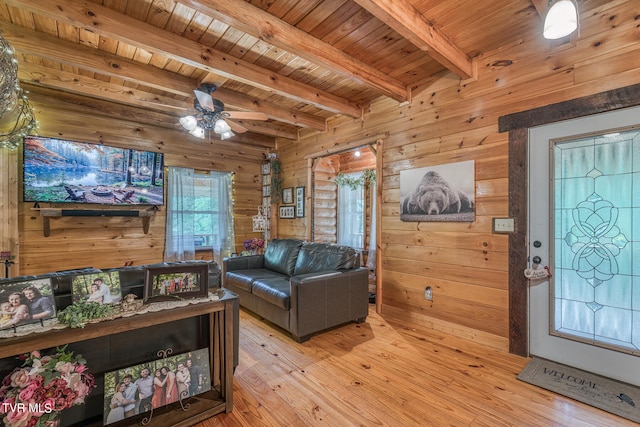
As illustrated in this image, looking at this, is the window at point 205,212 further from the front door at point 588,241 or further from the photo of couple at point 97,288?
the front door at point 588,241

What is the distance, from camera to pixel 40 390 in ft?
4.15

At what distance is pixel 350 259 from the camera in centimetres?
336

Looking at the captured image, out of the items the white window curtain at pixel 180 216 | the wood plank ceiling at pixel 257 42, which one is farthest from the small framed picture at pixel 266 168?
the wood plank ceiling at pixel 257 42

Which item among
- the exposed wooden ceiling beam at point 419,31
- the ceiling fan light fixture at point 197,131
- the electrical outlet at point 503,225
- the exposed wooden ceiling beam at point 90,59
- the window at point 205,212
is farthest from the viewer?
the window at point 205,212

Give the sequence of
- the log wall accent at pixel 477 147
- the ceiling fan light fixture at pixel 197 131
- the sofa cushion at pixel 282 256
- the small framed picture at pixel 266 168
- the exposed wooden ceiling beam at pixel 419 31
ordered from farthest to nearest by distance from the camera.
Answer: the small framed picture at pixel 266 168
the sofa cushion at pixel 282 256
the ceiling fan light fixture at pixel 197 131
the log wall accent at pixel 477 147
the exposed wooden ceiling beam at pixel 419 31

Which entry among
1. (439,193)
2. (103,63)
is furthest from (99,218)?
(439,193)

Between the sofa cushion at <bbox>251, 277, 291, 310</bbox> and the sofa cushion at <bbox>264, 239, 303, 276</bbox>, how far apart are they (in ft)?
1.23

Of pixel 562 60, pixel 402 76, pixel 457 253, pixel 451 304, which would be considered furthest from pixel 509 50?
pixel 451 304

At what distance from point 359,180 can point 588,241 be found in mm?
3007

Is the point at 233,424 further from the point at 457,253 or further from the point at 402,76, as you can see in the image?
the point at 402,76

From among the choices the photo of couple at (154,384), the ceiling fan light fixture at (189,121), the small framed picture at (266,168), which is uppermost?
the ceiling fan light fixture at (189,121)

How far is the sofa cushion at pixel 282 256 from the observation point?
12.9ft

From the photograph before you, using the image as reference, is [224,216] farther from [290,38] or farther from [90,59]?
[290,38]

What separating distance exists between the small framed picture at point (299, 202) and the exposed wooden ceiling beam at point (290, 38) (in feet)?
7.94
